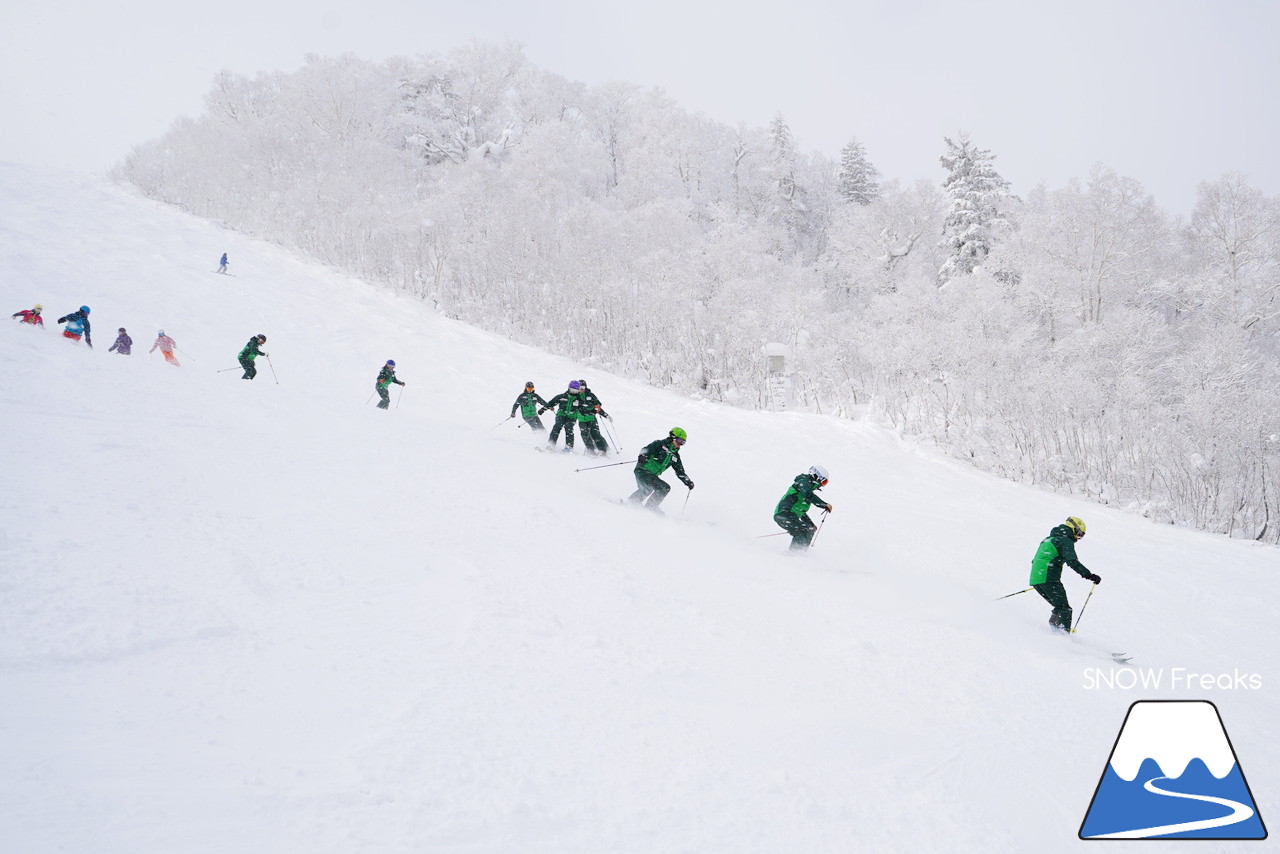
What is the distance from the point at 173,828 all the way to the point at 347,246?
36540 mm

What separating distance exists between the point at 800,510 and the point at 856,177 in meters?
49.0

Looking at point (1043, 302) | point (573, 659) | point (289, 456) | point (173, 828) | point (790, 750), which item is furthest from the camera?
point (1043, 302)

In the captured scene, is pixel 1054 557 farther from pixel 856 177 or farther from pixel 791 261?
pixel 856 177

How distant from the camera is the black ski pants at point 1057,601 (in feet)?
26.0

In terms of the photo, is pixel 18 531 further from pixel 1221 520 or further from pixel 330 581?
pixel 1221 520

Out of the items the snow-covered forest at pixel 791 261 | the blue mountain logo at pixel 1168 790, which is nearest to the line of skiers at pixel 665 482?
the blue mountain logo at pixel 1168 790

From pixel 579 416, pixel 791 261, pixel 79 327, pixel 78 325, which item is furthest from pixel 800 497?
pixel 791 261

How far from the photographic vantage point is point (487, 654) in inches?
174

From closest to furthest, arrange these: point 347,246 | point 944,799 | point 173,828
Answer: point 173,828 → point 944,799 → point 347,246

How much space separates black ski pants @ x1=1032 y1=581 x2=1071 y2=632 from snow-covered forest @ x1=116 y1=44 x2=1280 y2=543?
12062 millimetres

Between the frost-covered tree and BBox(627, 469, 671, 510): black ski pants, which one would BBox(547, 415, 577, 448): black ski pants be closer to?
BBox(627, 469, 671, 510): black ski pants

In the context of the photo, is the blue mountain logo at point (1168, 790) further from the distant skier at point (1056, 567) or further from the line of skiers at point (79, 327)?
the line of skiers at point (79, 327)

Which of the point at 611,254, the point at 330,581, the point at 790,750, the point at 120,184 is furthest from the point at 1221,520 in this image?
the point at 120,184

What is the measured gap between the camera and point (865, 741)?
4.24 meters
